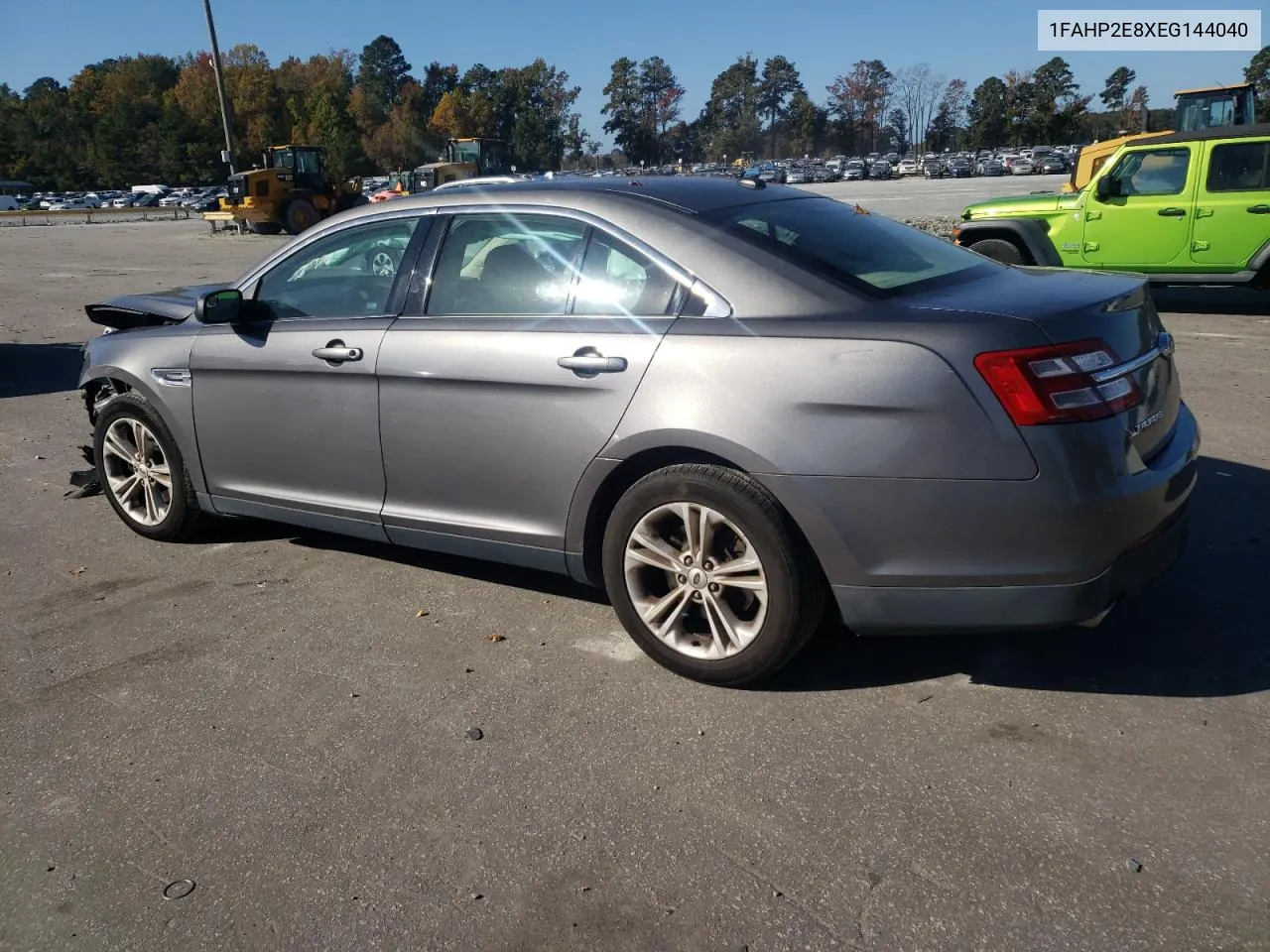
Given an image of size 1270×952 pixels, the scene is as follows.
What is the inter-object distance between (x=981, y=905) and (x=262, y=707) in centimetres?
234

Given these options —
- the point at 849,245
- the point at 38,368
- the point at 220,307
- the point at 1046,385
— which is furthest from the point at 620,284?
the point at 38,368

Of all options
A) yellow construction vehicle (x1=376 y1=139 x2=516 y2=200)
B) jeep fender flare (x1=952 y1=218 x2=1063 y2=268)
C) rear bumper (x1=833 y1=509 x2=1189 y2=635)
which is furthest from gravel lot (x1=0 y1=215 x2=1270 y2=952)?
yellow construction vehicle (x1=376 y1=139 x2=516 y2=200)

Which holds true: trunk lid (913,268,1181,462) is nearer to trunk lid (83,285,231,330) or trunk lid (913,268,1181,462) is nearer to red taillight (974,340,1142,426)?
red taillight (974,340,1142,426)

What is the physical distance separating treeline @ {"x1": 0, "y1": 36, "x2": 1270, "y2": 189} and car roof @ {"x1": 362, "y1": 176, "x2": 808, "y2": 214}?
90.5 m

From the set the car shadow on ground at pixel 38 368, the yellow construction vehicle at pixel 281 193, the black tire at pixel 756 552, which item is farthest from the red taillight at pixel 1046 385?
the yellow construction vehicle at pixel 281 193

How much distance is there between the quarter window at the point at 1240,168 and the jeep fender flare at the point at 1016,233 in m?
1.65

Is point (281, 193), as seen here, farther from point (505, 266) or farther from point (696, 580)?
A: point (696, 580)

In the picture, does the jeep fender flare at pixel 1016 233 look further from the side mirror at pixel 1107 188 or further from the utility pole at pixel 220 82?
the utility pole at pixel 220 82

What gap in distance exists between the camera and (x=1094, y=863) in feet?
8.45

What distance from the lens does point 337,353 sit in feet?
13.9

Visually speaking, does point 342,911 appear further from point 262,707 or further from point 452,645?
point 452,645

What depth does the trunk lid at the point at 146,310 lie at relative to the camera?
17.4 ft

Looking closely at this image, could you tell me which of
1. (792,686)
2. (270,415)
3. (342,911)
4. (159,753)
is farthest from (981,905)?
(270,415)

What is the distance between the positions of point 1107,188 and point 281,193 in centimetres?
2881
